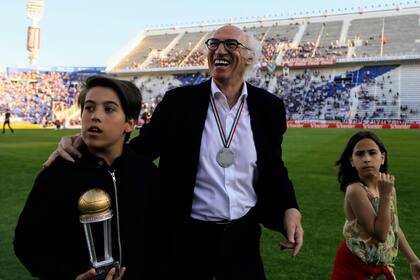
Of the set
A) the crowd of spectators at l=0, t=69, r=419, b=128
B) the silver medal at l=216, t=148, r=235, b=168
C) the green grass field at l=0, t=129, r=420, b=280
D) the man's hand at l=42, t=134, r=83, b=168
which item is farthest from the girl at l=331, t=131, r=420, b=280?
the crowd of spectators at l=0, t=69, r=419, b=128

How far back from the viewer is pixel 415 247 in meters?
5.75

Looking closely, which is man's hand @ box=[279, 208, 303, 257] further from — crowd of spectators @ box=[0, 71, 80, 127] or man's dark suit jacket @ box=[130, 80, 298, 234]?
crowd of spectators @ box=[0, 71, 80, 127]

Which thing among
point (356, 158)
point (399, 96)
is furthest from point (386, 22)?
point (356, 158)

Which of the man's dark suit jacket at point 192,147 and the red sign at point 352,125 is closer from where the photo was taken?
the man's dark suit jacket at point 192,147

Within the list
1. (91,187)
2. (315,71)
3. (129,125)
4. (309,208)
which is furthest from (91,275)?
(315,71)

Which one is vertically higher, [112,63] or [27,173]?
[112,63]

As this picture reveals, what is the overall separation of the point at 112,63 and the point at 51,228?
7427 centimetres

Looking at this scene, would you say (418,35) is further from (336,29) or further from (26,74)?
(26,74)

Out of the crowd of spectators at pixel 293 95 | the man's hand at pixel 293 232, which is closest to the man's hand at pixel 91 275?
the man's hand at pixel 293 232

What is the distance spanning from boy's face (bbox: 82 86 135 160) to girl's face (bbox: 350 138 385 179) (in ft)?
5.44

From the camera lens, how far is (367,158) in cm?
294

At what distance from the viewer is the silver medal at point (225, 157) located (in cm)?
262

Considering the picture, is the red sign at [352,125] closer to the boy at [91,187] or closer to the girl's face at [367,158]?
the girl's face at [367,158]

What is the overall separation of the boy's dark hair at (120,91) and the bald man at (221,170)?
1.82 feet
